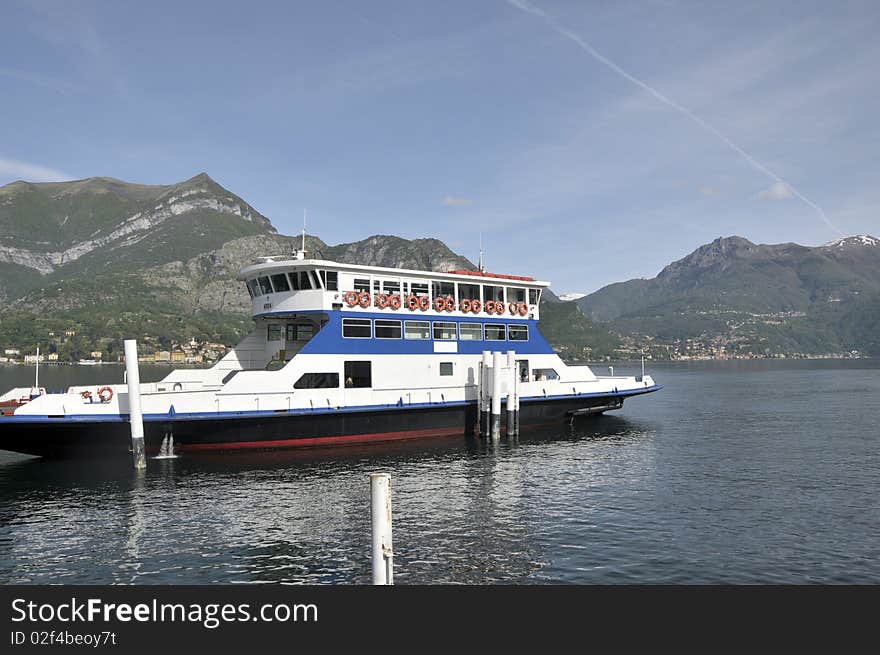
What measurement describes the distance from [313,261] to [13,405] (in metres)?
14.4

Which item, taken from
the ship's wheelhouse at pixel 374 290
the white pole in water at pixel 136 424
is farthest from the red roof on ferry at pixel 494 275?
the white pole in water at pixel 136 424

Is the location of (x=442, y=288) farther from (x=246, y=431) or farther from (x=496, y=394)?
(x=246, y=431)

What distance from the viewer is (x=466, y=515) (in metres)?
18.2

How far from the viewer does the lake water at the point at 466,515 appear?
13836 millimetres

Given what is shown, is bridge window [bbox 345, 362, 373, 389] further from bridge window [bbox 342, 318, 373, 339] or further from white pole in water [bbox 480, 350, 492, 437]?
white pole in water [bbox 480, 350, 492, 437]

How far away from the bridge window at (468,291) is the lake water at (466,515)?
8216 millimetres

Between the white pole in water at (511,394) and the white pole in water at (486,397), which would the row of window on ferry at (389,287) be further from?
the white pole in water at (511,394)

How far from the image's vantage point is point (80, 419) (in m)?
23.4

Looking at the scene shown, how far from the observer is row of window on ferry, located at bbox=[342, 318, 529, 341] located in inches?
1166

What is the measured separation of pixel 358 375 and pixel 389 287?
16.0 feet

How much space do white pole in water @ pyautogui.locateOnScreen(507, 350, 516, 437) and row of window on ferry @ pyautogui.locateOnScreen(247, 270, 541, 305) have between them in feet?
14.4

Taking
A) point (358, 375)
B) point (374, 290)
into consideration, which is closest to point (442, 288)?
point (374, 290)
